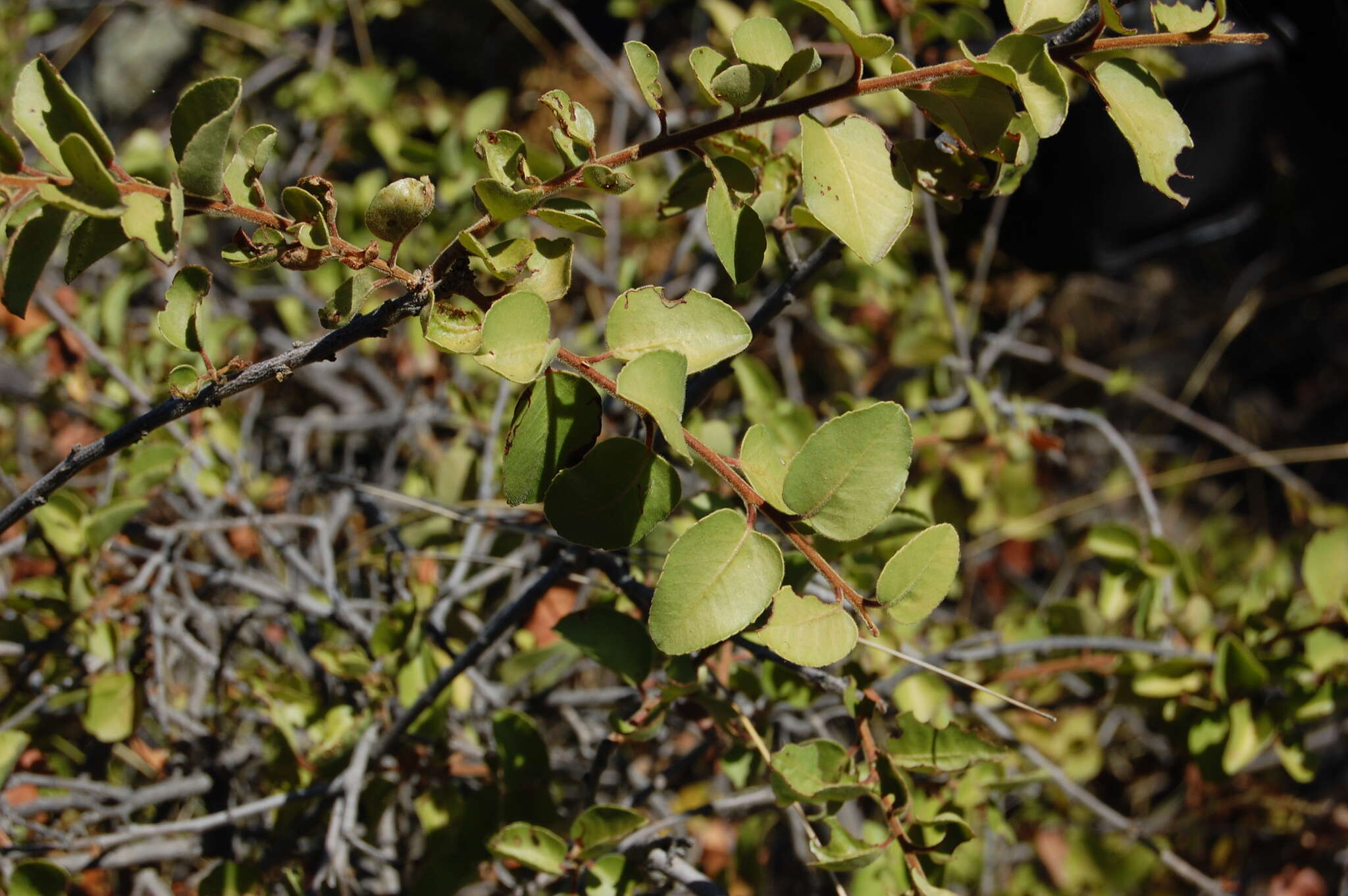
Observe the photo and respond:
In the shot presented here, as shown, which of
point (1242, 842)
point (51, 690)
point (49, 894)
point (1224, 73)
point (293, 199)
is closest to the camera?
point (293, 199)

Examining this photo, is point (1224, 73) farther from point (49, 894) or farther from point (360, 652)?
point (49, 894)

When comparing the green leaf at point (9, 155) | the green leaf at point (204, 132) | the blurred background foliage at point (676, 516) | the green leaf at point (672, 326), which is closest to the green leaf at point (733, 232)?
the green leaf at point (672, 326)

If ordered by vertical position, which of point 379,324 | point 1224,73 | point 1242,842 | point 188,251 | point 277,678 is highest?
point 379,324

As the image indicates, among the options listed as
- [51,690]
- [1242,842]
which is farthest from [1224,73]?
[51,690]

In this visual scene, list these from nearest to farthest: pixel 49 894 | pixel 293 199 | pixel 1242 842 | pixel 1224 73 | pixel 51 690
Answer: pixel 293 199 < pixel 49 894 < pixel 51 690 < pixel 1242 842 < pixel 1224 73

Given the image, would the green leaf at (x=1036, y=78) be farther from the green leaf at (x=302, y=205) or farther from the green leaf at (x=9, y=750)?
the green leaf at (x=9, y=750)

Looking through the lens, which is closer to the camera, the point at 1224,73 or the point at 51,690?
the point at 51,690
